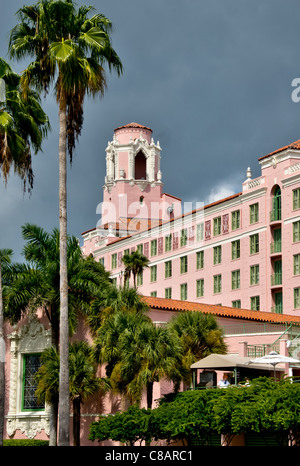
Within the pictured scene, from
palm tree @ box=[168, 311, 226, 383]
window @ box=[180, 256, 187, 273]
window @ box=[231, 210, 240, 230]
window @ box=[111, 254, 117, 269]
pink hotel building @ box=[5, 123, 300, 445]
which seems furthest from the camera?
window @ box=[111, 254, 117, 269]

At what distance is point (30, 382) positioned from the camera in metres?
39.0

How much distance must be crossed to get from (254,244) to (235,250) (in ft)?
8.09

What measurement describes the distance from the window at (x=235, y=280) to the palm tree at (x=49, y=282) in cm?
3062

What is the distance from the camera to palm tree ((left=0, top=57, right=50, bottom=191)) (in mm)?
32688

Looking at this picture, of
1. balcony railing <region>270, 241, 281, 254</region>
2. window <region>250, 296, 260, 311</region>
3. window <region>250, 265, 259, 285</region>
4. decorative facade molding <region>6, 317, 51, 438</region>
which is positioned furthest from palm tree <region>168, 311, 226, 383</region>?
window <region>250, 265, 259, 285</region>

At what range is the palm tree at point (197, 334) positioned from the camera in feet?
112

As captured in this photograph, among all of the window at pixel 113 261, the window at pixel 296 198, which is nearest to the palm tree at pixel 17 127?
the window at pixel 296 198

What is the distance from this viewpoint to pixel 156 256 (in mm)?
76500

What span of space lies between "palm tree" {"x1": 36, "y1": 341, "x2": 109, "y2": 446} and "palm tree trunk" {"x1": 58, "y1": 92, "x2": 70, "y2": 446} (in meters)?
5.60

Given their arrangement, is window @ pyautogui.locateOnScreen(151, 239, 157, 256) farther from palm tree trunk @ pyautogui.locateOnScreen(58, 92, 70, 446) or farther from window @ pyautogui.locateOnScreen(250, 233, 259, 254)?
palm tree trunk @ pyautogui.locateOnScreen(58, 92, 70, 446)

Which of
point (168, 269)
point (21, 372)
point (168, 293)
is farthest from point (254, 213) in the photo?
point (21, 372)

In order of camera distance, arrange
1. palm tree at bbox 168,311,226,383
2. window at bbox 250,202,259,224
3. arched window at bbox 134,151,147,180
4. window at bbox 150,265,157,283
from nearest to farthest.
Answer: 1. palm tree at bbox 168,311,226,383
2. window at bbox 250,202,259,224
3. window at bbox 150,265,157,283
4. arched window at bbox 134,151,147,180

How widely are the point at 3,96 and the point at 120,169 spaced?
192 feet
